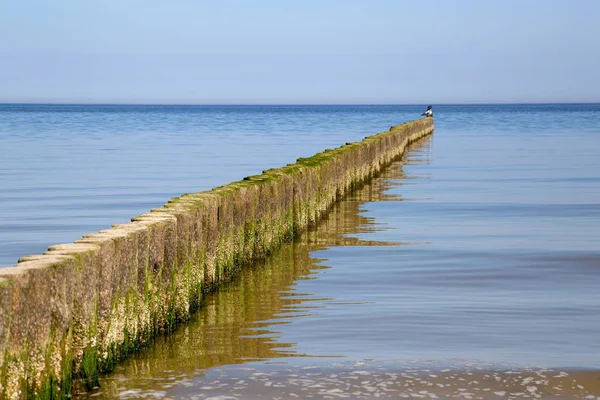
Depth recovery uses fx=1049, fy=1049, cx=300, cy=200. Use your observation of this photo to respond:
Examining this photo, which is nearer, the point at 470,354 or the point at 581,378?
the point at 581,378

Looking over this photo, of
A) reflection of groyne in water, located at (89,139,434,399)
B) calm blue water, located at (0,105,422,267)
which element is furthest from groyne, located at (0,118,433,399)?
calm blue water, located at (0,105,422,267)

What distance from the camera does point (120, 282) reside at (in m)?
6.93

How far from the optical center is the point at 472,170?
27.4 m

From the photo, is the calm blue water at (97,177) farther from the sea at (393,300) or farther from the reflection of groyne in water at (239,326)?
the reflection of groyne in water at (239,326)

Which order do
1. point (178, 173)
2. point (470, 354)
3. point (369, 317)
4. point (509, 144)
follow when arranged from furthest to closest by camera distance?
point (509, 144)
point (178, 173)
point (369, 317)
point (470, 354)

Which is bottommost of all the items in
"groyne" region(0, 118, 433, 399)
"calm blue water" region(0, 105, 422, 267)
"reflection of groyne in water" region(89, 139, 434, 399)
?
"calm blue water" region(0, 105, 422, 267)

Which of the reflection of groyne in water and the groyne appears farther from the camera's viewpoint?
the reflection of groyne in water

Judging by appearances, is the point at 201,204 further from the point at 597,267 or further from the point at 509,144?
the point at 509,144

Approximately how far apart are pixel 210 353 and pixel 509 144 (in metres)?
37.7

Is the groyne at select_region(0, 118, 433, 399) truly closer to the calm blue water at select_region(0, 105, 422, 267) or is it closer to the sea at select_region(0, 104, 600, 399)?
the sea at select_region(0, 104, 600, 399)

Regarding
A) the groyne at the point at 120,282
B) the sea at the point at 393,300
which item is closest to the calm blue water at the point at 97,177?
the sea at the point at 393,300

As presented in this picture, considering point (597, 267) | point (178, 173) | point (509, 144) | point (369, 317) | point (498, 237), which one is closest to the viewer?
point (369, 317)

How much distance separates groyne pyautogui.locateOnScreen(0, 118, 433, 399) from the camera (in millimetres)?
5414

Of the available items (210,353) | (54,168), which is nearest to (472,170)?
(54,168)
